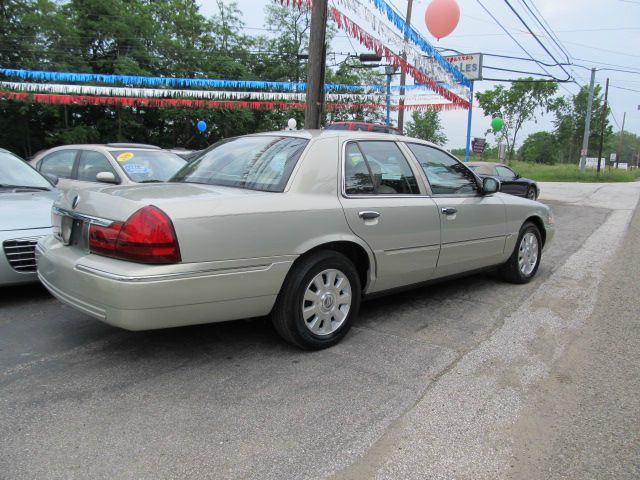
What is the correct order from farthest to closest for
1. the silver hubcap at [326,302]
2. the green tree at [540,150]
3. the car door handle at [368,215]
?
the green tree at [540,150] → the car door handle at [368,215] → the silver hubcap at [326,302]

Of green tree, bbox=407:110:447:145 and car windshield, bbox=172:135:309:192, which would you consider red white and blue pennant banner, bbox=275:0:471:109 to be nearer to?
car windshield, bbox=172:135:309:192

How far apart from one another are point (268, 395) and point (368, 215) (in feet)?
5.04

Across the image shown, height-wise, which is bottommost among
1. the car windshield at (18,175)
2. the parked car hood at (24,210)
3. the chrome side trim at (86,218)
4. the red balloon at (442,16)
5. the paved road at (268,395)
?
the paved road at (268,395)

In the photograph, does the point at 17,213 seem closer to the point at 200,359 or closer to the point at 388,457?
the point at 200,359

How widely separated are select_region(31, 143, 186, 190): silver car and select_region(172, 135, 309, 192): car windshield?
257 centimetres

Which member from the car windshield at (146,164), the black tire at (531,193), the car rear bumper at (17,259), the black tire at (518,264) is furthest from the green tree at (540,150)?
the car rear bumper at (17,259)

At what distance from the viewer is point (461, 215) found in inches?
181

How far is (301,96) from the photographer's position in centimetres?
1817

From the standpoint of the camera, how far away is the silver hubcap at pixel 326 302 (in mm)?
3541

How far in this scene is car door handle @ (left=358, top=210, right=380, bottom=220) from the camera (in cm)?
378

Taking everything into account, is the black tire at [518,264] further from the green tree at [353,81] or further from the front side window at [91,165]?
the green tree at [353,81]

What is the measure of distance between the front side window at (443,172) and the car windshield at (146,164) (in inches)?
142

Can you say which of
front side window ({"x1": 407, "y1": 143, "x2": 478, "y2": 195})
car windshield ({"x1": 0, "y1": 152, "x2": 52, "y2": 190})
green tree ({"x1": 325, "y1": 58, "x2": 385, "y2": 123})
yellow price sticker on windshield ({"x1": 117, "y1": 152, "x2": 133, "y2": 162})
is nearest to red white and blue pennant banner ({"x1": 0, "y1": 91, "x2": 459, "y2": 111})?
green tree ({"x1": 325, "y1": 58, "x2": 385, "y2": 123})

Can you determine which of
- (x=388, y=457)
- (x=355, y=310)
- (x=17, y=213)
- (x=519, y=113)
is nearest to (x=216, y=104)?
(x=17, y=213)
